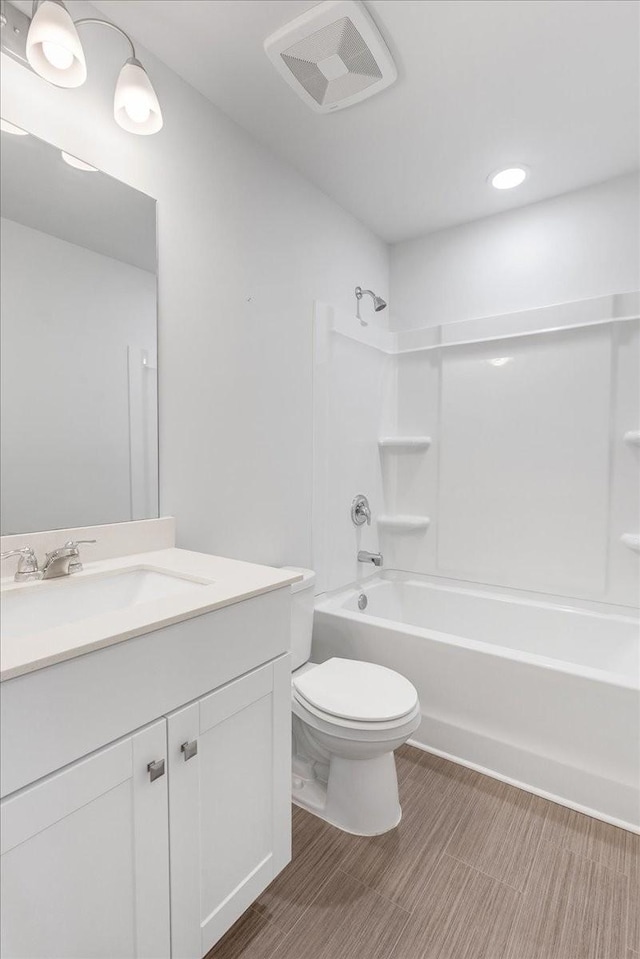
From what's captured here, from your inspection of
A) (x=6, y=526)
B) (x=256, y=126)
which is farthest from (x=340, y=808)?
(x=256, y=126)

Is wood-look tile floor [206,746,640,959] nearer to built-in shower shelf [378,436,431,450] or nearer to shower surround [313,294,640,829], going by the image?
shower surround [313,294,640,829]

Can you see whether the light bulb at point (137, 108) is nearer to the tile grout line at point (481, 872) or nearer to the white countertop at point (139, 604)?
the white countertop at point (139, 604)

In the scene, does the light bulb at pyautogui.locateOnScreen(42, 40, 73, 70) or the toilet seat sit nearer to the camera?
the light bulb at pyautogui.locateOnScreen(42, 40, 73, 70)

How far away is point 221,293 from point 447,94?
1.09 meters

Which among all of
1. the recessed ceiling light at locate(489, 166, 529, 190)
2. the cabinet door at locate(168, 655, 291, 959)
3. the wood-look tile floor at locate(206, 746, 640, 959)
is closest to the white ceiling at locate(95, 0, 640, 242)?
the recessed ceiling light at locate(489, 166, 529, 190)

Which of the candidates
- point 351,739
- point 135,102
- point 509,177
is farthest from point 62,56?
point 351,739

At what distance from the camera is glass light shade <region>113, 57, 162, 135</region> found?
129cm

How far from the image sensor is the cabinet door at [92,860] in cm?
73

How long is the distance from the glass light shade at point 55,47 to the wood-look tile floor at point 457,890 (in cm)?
223

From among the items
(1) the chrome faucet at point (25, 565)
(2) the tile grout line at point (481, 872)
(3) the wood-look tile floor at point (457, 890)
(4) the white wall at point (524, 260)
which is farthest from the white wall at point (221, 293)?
(2) the tile grout line at point (481, 872)

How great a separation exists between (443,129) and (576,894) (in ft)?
8.71

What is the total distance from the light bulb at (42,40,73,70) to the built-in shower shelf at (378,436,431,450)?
6.83ft

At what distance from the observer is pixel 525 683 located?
1.73 meters

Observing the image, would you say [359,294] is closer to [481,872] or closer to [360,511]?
[360,511]
